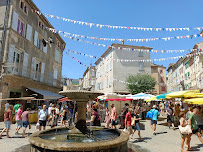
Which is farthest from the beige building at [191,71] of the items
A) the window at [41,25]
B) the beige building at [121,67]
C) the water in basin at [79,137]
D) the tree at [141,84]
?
the window at [41,25]

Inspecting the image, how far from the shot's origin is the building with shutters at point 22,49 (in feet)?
43.2

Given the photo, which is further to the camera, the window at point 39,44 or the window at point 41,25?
the window at point 41,25

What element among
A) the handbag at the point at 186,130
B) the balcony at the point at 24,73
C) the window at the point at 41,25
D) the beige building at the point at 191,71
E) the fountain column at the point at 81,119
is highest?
the window at the point at 41,25

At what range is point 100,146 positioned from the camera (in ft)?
11.7

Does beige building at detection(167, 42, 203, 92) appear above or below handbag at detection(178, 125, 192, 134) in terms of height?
above

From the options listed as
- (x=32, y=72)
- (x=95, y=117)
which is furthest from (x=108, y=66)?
(x=95, y=117)

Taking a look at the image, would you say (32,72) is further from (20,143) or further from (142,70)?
(142,70)

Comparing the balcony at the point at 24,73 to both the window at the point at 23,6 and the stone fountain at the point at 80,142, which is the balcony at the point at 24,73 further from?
the stone fountain at the point at 80,142

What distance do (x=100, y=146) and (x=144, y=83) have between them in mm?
25363

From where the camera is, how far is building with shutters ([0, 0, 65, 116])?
13.2 metres

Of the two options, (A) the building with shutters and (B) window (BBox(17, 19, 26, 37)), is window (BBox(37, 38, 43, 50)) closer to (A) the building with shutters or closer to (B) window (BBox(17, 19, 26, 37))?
(A) the building with shutters

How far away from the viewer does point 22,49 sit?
49.9 ft

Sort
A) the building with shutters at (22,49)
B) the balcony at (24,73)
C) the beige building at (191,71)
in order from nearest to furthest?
the balcony at (24,73)
the building with shutters at (22,49)
the beige building at (191,71)

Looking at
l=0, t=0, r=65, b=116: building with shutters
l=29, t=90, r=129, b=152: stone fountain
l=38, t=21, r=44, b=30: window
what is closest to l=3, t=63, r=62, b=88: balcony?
l=0, t=0, r=65, b=116: building with shutters
